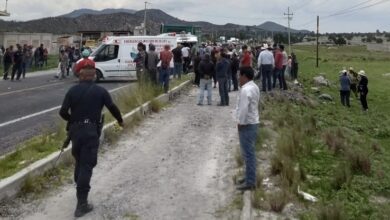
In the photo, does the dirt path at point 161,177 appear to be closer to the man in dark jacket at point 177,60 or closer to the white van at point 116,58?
the man in dark jacket at point 177,60

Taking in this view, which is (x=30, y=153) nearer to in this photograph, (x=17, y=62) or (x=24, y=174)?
(x=24, y=174)

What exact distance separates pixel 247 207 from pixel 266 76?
1344cm

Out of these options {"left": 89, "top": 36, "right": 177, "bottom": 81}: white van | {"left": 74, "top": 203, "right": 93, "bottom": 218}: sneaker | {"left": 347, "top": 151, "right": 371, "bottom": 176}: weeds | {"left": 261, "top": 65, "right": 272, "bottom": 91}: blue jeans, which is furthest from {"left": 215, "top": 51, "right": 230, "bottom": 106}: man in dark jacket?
{"left": 89, "top": 36, "right": 177, "bottom": 81}: white van

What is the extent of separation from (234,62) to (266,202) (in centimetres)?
1414

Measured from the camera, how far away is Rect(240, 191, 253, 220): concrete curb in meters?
6.46

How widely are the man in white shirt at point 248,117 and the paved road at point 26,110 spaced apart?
15.7 feet

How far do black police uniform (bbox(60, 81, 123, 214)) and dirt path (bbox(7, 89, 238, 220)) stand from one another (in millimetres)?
559

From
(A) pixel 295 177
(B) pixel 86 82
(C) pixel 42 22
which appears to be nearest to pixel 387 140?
(A) pixel 295 177

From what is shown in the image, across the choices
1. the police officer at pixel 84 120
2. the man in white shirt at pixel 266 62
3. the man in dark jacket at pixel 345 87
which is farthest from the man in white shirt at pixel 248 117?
the man in dark jacket at pixel 345 87

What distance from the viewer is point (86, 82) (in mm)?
6668

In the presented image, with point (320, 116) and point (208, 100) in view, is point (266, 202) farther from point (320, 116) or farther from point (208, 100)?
point (320, 116)

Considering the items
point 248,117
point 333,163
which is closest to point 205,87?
point 333,163

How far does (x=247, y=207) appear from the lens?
6816mm

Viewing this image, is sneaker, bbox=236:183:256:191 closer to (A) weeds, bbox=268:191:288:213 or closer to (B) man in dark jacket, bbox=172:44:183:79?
(A) weeds, bbox=268:191:288:213
